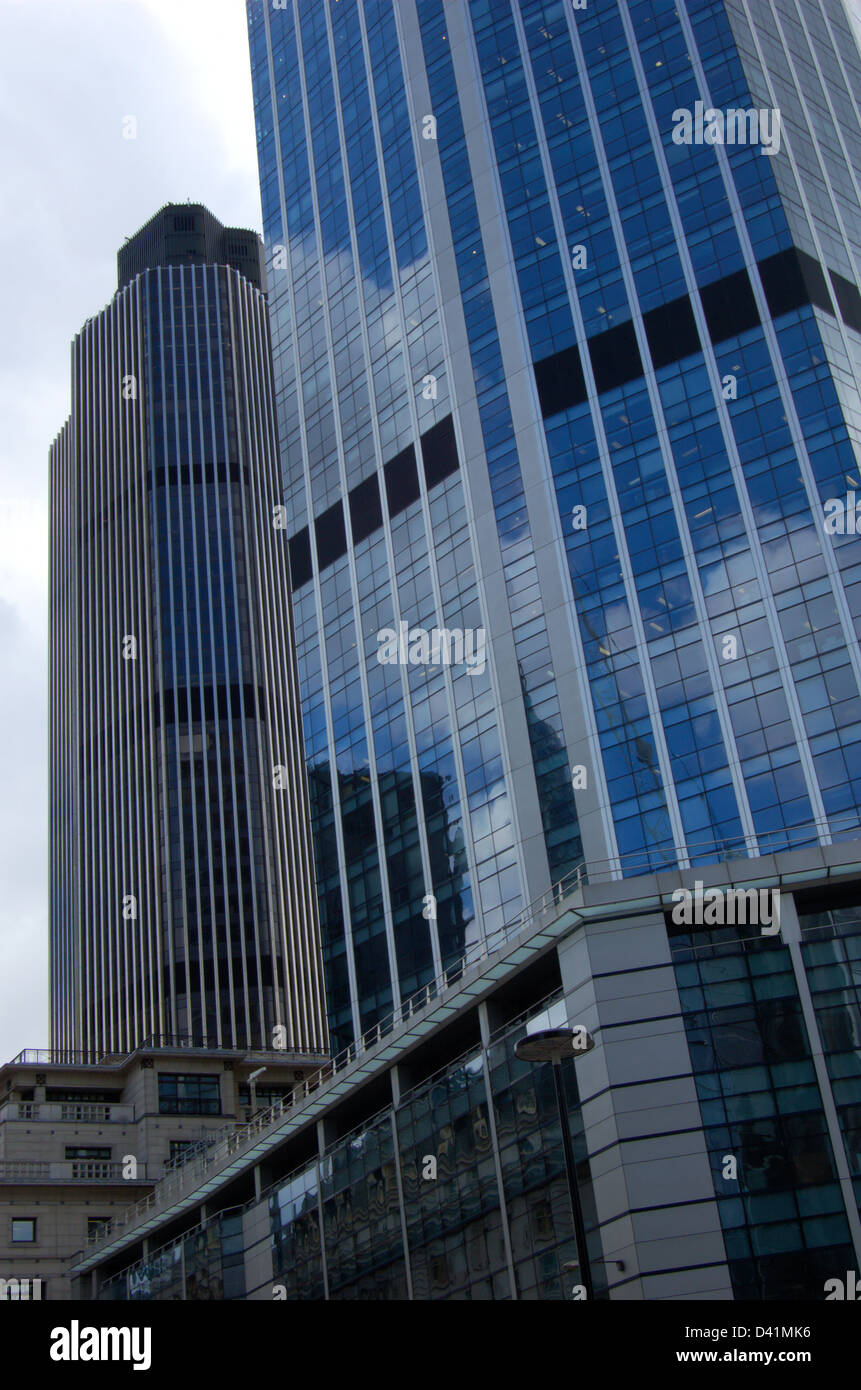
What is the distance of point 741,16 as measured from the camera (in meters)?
98.3

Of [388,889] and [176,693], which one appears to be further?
[176,693]

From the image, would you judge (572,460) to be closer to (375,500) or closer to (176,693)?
(375,500)

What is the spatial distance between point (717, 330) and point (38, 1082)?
64663 millimetres

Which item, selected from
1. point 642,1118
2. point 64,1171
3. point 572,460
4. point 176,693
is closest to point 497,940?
point 572,460

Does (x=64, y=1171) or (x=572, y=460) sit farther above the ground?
(x=572, y=460)

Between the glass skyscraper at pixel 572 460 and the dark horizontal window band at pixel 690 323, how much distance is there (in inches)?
8.3

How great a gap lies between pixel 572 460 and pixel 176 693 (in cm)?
7478

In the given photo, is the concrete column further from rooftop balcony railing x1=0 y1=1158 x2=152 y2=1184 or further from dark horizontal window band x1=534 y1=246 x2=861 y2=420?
rooftop balcony railing x1=0 y1=1158 x2=152 y2=1184

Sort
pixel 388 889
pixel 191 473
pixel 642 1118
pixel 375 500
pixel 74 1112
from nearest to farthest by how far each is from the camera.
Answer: pixel 642 1118 < pixel 388 889 < pixel 74 1112 < pixel 375 500 < pixel 191 473

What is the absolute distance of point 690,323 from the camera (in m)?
91.2

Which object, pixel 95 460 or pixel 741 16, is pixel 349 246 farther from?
pixel 95 460

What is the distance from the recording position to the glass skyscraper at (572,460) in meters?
83.1

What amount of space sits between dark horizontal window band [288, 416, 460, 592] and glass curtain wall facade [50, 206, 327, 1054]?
4276 centimetres
